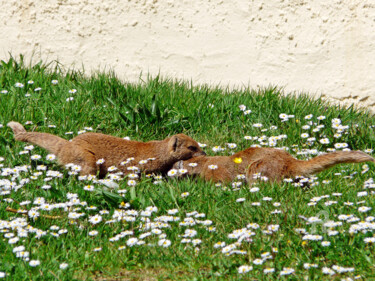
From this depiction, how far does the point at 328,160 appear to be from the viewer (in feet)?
14.6

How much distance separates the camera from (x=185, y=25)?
21.9ft

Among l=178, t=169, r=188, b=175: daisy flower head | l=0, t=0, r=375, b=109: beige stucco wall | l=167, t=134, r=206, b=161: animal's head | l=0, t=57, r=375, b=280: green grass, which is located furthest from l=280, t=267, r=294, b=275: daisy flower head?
l=0, t=0, r=375, b=109: beige stucco wall

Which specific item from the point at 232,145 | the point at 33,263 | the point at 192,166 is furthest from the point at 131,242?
the point at 232,145

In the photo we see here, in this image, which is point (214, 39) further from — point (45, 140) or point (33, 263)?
point (33, 263)

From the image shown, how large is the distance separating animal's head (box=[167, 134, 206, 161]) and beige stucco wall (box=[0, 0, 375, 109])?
1.51 metres

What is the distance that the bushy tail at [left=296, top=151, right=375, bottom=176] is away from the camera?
14.1 ft

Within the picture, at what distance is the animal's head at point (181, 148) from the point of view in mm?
5238

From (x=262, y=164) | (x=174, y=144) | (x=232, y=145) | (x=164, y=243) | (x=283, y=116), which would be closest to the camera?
(x=164, y=243)

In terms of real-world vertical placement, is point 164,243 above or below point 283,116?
below

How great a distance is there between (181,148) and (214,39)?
1.87 m

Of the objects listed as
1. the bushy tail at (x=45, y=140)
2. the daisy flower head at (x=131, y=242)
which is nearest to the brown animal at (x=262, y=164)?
the bushy tail at (x=45, y=140)

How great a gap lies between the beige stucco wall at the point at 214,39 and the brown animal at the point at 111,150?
5.17ft

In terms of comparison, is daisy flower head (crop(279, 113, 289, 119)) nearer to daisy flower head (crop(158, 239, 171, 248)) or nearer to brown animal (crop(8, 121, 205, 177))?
brown animal (crop(8, 121, 205, 177))

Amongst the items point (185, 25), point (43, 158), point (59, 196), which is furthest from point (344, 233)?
point (185, 25)
